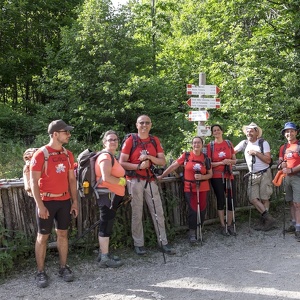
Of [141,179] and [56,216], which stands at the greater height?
[141,179]

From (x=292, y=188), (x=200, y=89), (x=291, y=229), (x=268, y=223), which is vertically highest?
(x=200, y=89)

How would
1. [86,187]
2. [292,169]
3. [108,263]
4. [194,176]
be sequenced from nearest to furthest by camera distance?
1. [86,187]
2. [108,263]
3. [194,176]
4. [292,169]

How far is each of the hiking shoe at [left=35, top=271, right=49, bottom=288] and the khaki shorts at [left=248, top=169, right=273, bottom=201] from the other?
405 centimetres

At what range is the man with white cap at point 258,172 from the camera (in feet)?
22.5

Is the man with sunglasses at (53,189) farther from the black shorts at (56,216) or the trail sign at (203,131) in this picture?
the trail sign at (203,131)

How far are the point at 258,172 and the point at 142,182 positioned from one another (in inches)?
96.0

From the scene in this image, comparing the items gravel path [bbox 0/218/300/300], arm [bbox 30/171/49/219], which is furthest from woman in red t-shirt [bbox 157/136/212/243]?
arm [bbox 30/171/49/219]

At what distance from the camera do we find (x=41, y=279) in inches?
183

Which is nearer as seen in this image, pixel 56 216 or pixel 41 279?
pixel 41 279

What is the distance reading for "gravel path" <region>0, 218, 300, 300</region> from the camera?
14.4 ft

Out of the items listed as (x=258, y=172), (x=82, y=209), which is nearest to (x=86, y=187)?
(x=82, y=209)

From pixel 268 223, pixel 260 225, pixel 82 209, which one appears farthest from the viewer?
pixel 260 225

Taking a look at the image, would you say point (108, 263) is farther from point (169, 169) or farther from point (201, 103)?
point (201, 103)

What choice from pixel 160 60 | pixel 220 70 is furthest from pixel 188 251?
pixel 160 60
